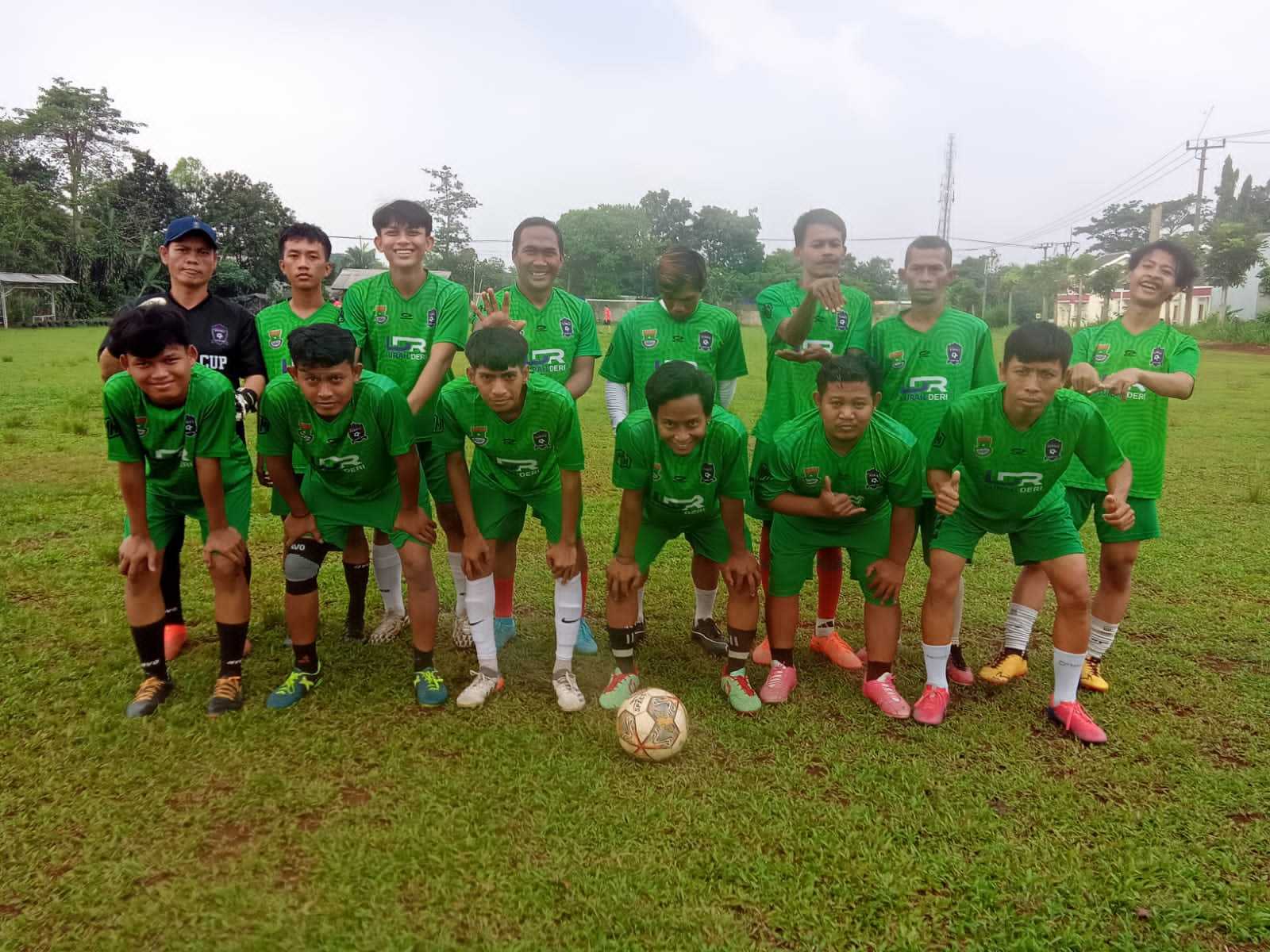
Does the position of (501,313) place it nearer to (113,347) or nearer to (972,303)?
(113,347)

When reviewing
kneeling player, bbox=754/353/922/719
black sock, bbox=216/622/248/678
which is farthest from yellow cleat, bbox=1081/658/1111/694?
black sock, bbox=216/622/248/678

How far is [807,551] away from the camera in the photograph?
376 centimetres

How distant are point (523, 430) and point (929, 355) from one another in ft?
6.41

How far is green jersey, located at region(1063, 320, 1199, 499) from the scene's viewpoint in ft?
12.4

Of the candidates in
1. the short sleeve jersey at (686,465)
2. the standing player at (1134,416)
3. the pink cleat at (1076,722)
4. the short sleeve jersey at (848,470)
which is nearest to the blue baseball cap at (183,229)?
the short sleeve jersey at (686,465)

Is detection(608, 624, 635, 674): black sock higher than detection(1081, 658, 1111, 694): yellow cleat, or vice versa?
detection(608, 624, 635, 674): black sock

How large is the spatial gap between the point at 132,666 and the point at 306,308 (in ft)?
6.39

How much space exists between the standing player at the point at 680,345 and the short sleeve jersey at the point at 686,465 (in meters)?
0.49

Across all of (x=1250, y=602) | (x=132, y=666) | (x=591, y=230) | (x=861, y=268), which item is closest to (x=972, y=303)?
(x=861, y=268)

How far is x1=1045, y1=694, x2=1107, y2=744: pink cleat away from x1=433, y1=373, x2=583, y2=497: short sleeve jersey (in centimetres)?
235

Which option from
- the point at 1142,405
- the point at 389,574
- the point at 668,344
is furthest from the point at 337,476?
the point at 1142,405

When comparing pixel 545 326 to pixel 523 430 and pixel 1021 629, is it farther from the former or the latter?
pixel 1021 629

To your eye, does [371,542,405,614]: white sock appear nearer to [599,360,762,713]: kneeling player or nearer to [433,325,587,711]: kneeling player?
[433,325,587,711]: kneeling player

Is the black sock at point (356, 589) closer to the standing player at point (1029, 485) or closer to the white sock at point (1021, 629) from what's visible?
the standing player at point (1029, 485)
